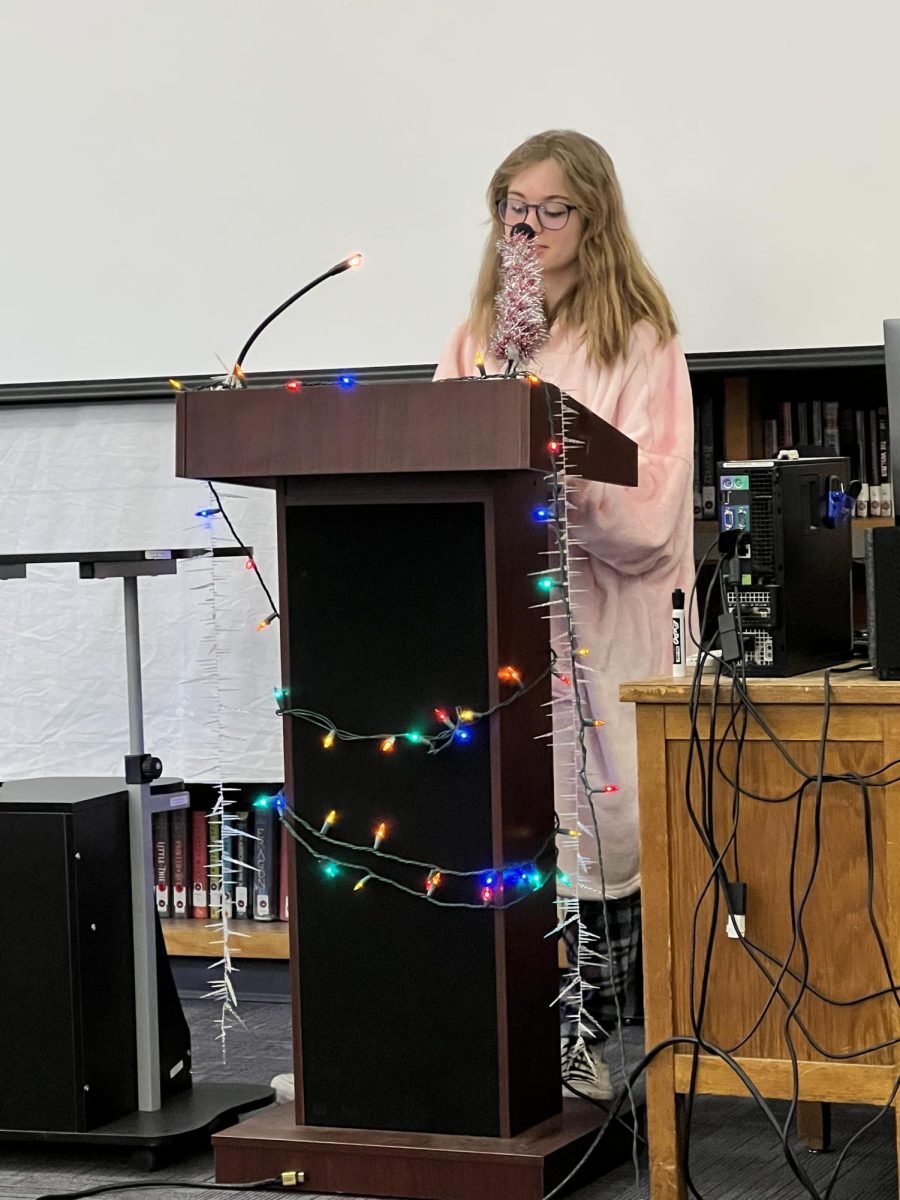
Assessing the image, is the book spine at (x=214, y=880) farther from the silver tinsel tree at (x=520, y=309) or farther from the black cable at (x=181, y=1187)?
the silver tinsel tree at (x=520, y=309)

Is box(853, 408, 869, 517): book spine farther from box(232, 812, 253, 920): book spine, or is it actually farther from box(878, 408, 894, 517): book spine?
box(232, 812, 253, 920): book spine

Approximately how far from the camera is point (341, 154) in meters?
3.73

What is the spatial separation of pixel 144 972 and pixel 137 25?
2202mm

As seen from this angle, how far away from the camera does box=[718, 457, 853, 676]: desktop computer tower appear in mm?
2277

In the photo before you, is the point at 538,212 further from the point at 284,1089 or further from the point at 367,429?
the point at 284,1089

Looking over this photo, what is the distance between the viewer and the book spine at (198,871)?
393 cm

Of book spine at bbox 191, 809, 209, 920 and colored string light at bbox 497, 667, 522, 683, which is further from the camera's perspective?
book spine at bbox 191, 809, 209, 920

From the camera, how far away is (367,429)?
7.37 feet

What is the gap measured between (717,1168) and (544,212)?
158 centimetres

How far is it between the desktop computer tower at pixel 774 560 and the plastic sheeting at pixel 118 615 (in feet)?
5.50

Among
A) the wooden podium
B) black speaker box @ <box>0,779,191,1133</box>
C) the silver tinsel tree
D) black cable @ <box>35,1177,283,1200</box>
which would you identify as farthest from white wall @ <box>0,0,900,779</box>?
black cable @ <box>35,1177,283,1200</box>

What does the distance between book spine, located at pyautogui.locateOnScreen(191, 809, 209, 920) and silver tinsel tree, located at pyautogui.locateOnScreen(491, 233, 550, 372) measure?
171 centimetres

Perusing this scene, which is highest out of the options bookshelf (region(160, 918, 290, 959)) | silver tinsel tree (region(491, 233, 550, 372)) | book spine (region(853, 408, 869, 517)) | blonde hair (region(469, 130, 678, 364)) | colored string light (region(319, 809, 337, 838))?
blonde hair (region(469, 130, 678, 364))

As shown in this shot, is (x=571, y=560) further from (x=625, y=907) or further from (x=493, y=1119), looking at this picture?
(x=493, y=1119)
